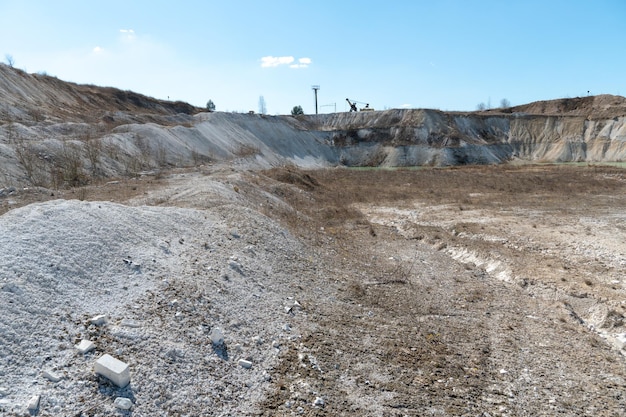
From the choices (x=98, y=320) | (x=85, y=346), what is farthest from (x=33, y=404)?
(x=98, y=320)

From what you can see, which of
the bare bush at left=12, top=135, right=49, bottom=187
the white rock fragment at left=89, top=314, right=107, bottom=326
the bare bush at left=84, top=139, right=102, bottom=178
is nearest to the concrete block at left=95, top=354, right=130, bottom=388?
the white rock fragment at left=89, top=314, right=107, bottom=326

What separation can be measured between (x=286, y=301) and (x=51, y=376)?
4.28 metres

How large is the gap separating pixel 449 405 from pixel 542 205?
17684 millimetres

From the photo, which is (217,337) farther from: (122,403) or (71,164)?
(71,164)

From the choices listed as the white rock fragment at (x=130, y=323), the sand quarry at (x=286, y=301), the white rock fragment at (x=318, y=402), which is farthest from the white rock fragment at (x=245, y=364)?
the white rock fragment at (x=130, y=323)

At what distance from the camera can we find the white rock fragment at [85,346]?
16.3 feet

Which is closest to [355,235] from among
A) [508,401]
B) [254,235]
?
[254,235]

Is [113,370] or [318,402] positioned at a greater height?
[113,370]

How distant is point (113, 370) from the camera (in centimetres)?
467

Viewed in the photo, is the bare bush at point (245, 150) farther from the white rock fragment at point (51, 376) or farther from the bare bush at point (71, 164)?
the white rock fragment at point (51, 376)

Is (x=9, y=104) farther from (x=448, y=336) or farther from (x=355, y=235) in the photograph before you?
(x=448, y=336)

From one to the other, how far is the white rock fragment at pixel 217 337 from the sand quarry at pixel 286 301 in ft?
0.14

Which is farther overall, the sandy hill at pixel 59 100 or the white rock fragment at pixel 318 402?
the sandy hill at pixel 59 100

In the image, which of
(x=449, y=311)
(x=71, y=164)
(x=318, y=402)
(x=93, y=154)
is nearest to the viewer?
(x=318, y=402)
